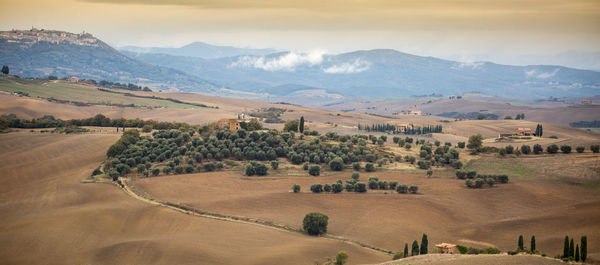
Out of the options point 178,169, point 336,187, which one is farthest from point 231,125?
point 336,187

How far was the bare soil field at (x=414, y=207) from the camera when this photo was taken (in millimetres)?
64938

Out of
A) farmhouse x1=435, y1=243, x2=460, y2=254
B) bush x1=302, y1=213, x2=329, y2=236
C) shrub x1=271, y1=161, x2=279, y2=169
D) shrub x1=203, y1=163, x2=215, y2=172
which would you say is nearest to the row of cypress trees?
farmhouse x1=435, y1=243, x2=460, y2=254

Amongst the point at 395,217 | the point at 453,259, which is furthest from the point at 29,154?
the point at 453,259

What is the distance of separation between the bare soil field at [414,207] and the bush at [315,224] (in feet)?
5.73

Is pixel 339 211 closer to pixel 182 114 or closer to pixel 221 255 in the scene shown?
pixel 221 255

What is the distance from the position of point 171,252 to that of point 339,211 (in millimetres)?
26170

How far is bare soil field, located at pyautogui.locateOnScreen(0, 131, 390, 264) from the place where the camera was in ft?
181

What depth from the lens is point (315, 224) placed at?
2589 inches

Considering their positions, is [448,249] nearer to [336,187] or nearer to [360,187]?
[360,187]

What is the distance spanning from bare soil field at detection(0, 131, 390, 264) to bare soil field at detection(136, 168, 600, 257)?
628 centimetres

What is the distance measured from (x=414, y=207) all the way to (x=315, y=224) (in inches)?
638

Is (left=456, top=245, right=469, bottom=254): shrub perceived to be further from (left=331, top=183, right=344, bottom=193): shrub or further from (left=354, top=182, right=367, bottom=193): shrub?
(left=331, top=183, right=344, bottom=193): shrub

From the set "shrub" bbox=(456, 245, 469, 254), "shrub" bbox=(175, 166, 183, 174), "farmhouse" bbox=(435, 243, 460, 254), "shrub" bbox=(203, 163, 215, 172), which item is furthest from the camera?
"shrub" bbox=(203, 163, 215, 172)

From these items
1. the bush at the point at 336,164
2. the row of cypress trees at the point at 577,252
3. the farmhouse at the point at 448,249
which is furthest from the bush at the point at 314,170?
the row of cypress trees at the point at 577,252
